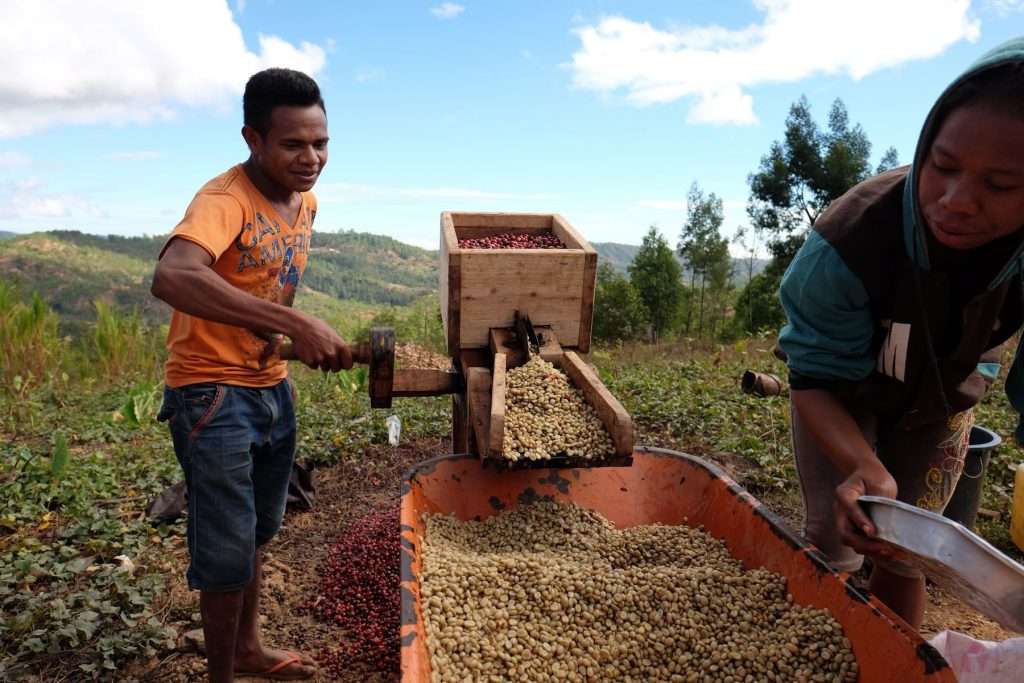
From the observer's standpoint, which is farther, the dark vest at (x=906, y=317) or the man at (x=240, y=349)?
the man at (x=240, y=349)

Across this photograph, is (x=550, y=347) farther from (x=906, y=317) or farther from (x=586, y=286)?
(x=906, y=317)

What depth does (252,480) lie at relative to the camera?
240 cm

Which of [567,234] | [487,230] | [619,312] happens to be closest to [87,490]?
[487,230]

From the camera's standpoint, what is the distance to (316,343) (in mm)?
1999

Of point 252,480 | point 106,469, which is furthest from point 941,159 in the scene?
point 106,469

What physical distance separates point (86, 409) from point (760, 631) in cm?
646

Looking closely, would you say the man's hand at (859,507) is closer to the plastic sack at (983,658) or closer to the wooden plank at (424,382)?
the plastic sack at (983,658)

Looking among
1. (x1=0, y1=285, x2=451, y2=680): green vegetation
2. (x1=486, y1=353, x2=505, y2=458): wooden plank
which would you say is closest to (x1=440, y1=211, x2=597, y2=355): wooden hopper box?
(x1=486, y1=353, x2=505, y2=458): wooden plank

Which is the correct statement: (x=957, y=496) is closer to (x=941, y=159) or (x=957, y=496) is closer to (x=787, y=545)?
(x=787, y=545)

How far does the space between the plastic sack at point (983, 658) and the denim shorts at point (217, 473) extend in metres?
1.91

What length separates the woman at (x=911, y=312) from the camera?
1.46 m

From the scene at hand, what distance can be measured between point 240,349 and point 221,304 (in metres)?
0.34

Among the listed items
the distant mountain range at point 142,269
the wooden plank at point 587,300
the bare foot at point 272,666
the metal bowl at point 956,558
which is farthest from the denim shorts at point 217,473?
the distant mountain range at point 142,269

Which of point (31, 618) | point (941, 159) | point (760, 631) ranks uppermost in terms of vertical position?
point (941, 159)
